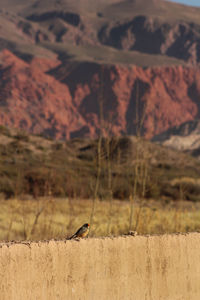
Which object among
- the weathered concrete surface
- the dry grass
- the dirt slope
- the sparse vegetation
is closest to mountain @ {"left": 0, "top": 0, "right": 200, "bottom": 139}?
the dirt slope

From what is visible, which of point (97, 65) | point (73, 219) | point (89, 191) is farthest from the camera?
point (97, 65)

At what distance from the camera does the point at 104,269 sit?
4.72 meters

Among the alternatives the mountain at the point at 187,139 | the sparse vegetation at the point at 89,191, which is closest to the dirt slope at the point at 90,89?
the mountain at the point at 187,139

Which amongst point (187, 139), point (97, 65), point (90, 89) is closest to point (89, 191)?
point (187, 139)

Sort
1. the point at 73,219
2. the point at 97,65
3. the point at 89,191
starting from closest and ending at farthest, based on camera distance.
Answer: the point at 73,219, the point at 89,191, the point at 97,65

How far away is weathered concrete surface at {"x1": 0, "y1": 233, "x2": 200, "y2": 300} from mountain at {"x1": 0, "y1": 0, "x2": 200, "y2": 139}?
6680 cm

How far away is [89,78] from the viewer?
4360 inches

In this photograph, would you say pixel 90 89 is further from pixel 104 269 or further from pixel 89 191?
pixel 104 269

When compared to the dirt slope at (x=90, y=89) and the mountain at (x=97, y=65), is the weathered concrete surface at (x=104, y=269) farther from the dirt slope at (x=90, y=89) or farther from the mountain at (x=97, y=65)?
the dirt slope at (x=90, y=89)

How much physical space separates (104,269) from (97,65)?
108 m

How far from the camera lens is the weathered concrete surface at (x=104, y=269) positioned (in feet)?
13.5

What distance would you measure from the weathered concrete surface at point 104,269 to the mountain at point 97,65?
66.8 meters

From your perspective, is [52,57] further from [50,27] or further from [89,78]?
[50,27]

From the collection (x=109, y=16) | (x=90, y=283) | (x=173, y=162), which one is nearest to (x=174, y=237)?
(x=90, y=283)
